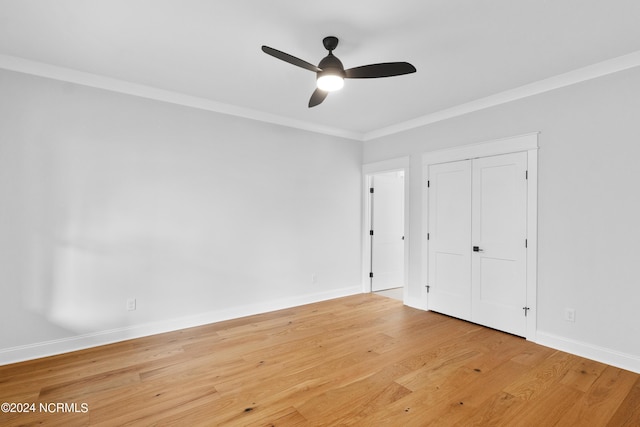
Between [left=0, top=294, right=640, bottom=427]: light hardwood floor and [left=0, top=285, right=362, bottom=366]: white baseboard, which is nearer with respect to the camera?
[left=0, top=294, right=640, bottom=427]: light hardwood floor

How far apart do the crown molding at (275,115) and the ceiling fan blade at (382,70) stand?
1.88 metres

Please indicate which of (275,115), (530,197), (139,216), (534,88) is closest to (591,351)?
(530,197)

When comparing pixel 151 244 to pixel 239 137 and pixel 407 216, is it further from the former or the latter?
pixel 407 216

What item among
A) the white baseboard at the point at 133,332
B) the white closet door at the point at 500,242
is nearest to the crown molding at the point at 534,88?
the white closet door at the point at 500,242

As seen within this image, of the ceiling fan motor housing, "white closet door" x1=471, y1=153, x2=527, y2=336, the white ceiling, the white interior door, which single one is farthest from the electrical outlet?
the ceiling fan motor housing

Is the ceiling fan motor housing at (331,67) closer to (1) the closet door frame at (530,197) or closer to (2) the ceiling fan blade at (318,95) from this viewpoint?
(2) the ceiling fan blade at (318,95)

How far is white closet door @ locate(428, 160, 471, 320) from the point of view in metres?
3.82

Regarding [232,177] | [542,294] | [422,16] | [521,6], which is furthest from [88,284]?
[542,294]

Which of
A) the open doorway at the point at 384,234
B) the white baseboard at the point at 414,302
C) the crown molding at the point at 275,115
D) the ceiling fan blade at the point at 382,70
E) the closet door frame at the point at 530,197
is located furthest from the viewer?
the open doorway at the point at 384,234

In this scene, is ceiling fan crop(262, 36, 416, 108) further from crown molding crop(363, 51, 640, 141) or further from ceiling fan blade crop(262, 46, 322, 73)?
crown molding crop(363, 51, 640, 141)

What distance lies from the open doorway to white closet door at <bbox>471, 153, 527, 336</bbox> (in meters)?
1.53

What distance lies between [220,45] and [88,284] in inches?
104

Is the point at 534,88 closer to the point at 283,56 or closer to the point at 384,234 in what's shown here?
the point at 283,56

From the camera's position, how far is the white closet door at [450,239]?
3.82m
